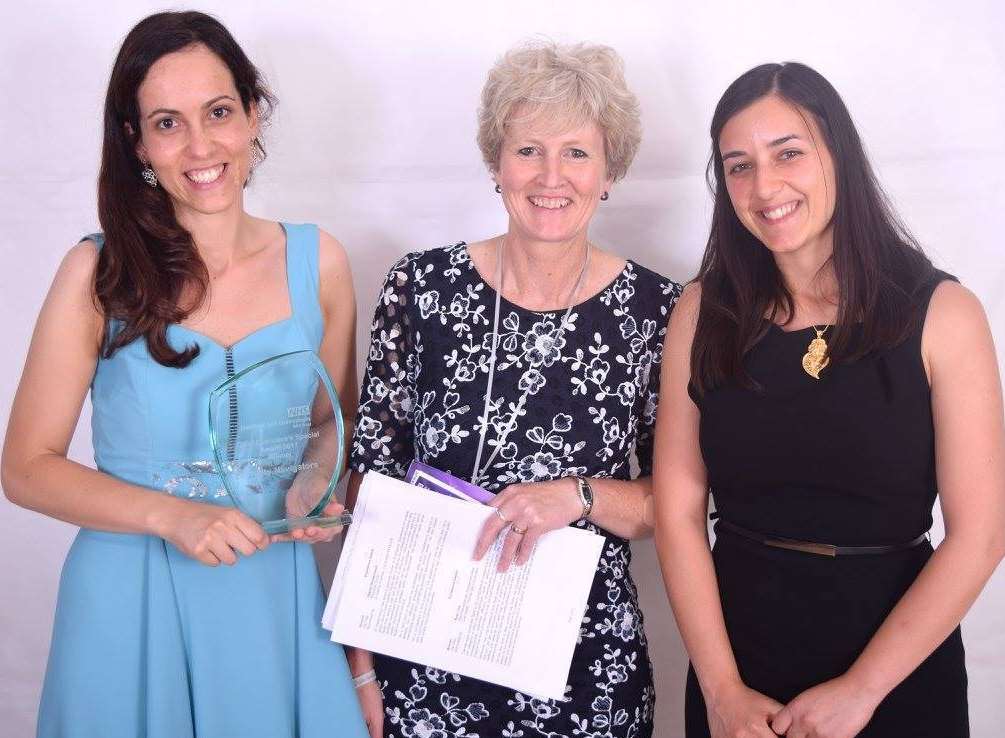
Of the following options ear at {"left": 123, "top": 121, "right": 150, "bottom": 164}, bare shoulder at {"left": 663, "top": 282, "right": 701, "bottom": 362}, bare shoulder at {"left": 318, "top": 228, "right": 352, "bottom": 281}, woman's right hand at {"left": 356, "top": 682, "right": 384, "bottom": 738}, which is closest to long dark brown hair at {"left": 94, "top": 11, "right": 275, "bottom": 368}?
ear at {"left": 123, "top": 121, "right": 150, "bottom": 164}

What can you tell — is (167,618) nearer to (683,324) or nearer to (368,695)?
(368,695)

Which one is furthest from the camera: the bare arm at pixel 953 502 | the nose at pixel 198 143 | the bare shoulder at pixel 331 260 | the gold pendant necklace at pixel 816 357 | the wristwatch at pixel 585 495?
the bare shoulder at pixel 331 260

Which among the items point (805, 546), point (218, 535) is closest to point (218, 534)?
point (218, 535)

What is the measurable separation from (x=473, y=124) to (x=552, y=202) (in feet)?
2.38

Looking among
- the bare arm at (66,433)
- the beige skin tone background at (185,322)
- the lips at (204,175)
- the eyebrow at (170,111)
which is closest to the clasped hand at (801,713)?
the beige skin tone background at (185,322)

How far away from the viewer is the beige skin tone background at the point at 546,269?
1960 mm

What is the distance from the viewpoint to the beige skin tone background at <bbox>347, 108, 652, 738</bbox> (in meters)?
1.96

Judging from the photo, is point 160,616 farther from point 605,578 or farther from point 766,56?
point 766,56

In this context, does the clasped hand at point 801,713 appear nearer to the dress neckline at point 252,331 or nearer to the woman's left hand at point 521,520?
the woman's left hand at point 521,520

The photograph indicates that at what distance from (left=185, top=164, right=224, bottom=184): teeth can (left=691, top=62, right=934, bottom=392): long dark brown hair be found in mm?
923

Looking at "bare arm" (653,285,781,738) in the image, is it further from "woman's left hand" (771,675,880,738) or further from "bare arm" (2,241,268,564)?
"bare arm" (2,241,268,564)

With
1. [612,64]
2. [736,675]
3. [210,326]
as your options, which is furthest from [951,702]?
[210,326]

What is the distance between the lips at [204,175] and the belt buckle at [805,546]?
119 cm

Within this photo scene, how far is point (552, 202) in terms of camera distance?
6.70 ft
